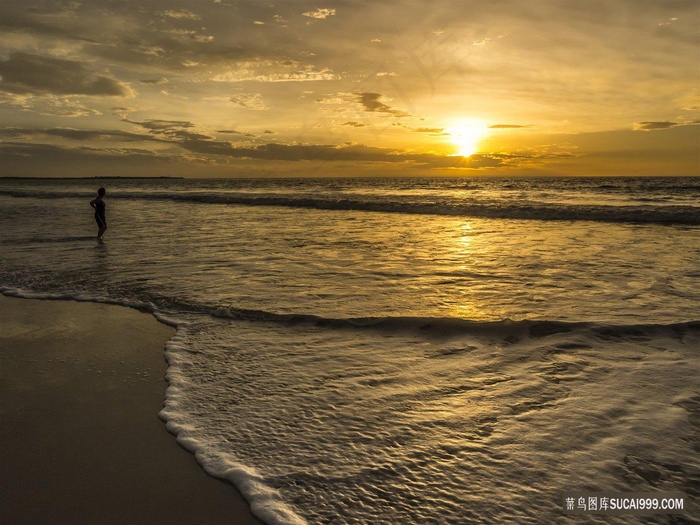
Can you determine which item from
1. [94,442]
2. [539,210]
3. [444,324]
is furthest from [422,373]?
[539,210]

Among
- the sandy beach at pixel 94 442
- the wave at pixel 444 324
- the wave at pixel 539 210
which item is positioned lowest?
the sandy beach at pixel 94 442

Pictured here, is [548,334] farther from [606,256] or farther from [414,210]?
[414,210]

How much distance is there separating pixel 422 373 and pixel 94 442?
304 centimetres

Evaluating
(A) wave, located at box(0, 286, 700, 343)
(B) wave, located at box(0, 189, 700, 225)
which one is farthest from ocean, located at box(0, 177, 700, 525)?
(B) wave, located at box(0, 189, 700, 225)

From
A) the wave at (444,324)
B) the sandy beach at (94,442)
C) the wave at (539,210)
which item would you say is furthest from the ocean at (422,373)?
the wave at (539,210)

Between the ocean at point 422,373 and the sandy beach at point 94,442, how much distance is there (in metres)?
0.22

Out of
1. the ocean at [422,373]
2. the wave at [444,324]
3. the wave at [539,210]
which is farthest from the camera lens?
the wave at [539,210]

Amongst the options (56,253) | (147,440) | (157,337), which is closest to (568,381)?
(147,440)

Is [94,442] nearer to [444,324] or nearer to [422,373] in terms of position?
[422,373]

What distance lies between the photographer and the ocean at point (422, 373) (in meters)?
3.22

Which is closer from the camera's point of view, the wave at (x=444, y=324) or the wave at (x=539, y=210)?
the wave at (x=444, y=324)

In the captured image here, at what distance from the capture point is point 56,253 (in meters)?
13.1

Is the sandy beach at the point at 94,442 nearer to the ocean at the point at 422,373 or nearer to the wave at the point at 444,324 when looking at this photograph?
the ocean at the point at 422,373

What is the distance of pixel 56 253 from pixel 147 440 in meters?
11.3
